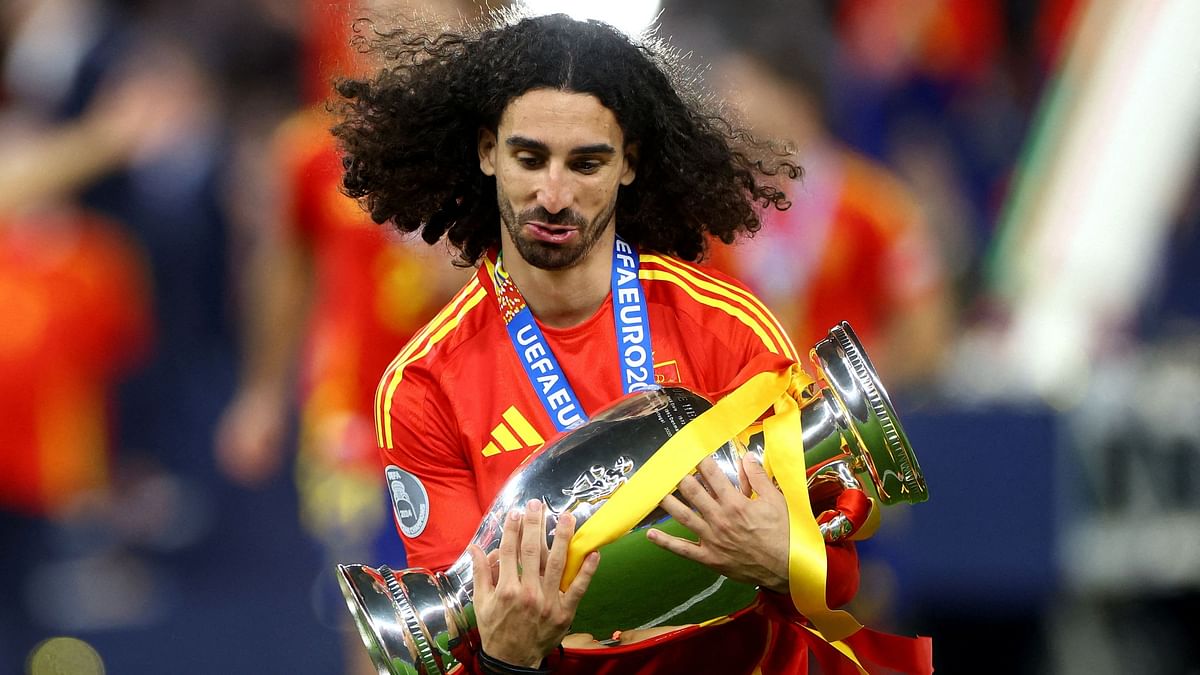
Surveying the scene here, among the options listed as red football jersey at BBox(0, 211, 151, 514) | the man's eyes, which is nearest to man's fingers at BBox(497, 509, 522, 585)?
the man's eyes

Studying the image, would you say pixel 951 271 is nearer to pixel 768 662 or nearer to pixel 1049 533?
pixel 1049 533

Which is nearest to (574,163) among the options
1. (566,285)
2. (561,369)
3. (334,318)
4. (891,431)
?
(566,285)

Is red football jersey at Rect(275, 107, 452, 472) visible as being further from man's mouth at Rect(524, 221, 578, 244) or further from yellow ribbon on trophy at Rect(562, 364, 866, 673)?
yellow ribbon on trophy at Rect(562, 364, 866, 673)

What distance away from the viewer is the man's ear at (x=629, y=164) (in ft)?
11.3

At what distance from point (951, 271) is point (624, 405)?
4.52m

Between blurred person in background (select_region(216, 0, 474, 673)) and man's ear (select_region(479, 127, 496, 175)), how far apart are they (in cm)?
156

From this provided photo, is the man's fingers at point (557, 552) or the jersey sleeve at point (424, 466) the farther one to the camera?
the jersey sleeve at point (424, 466)

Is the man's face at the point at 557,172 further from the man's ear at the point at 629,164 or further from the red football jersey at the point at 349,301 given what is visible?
the red football jersey at the point at 349,301

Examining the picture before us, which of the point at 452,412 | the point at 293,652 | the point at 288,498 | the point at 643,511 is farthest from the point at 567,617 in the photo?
the point at 288,498

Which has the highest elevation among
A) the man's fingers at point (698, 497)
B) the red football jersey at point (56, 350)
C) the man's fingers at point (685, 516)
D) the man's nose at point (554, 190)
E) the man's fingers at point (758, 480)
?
the red football jersey at point (56, 350)

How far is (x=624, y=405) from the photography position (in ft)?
10.4

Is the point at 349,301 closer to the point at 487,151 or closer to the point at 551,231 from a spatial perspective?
the point at 487,151

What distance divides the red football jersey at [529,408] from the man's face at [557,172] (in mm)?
197

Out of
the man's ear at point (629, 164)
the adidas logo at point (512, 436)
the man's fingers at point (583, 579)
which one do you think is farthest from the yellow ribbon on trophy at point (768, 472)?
the man's ear at point (629, 164)
